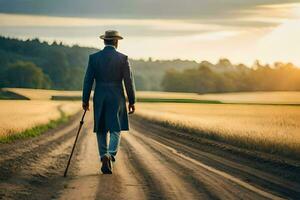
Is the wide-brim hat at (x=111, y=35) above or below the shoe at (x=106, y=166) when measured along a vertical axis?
above

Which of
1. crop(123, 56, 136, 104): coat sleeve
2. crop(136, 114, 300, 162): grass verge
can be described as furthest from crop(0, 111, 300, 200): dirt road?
crop(136, 114, 300, 162): grass verge

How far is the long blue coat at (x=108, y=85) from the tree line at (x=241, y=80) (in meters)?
103

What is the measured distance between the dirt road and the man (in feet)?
2.60

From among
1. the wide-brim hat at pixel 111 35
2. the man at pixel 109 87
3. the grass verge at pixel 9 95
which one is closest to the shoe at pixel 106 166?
the man at pixel 109 87

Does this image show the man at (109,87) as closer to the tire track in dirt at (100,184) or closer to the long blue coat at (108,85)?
the long blue coat at (108,85)

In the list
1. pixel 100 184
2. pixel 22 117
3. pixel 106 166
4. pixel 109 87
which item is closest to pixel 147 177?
pixel 106 166

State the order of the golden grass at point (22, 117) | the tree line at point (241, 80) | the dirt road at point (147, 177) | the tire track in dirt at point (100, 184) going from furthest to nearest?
the tree line at point (241, 80) → the golden grass at point (22, 117) → the dirt road at point (147, 177) → the tire track in dirt at point (100, 184)

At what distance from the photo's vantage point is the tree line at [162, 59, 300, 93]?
390 feet

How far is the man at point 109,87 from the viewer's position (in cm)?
1143

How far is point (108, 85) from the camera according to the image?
11453 mm

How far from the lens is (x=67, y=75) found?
176 m

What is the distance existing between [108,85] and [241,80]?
11467cm

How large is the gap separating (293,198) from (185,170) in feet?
10.5

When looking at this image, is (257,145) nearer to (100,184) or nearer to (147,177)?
(147,177)
